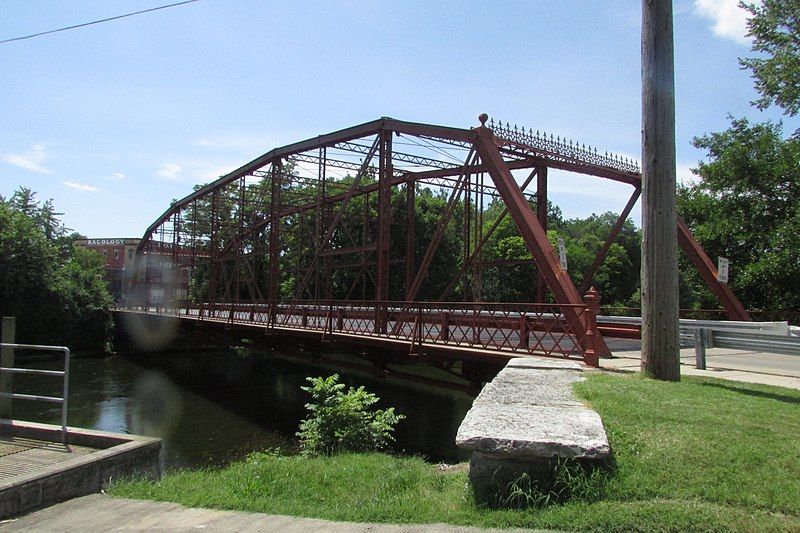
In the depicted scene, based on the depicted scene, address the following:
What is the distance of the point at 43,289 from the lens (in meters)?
37.5

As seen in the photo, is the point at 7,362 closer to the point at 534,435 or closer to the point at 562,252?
the point at 534,435

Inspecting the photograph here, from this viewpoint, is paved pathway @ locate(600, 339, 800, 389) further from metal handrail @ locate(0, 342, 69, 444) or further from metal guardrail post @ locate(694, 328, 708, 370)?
metal handrail @ locate(0, 342, 69, 444)

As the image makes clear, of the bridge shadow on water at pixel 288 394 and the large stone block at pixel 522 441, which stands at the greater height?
the large stone block at pixel 522 441

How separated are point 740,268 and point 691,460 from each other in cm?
2269

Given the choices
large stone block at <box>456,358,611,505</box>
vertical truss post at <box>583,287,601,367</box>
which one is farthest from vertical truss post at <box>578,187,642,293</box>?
large stone block at <box>456,358,611,505</box>

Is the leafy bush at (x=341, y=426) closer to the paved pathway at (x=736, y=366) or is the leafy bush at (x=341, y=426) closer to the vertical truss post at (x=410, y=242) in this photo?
the paved pathway at (x=736, y=366)

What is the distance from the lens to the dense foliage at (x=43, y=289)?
118 ft

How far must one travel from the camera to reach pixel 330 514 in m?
4.38

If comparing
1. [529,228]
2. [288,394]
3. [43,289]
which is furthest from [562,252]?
[43,289]

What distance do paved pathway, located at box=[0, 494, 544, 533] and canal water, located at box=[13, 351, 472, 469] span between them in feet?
26.0

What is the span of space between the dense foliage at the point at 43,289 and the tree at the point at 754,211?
1554 inches

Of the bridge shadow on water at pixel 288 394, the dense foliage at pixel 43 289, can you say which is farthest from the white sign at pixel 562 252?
the dense foliage at pixel 43 289

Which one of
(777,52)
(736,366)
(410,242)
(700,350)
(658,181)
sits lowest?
(736,366)

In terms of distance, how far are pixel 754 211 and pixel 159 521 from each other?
25781mm
